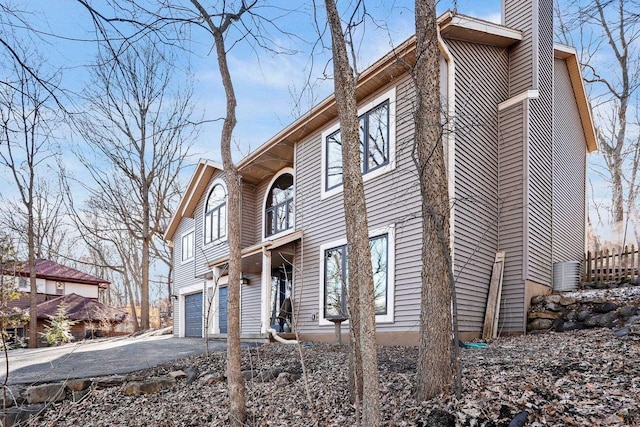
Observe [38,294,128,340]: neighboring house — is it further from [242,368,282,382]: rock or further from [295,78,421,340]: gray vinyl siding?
[242,368,282,382]: rock

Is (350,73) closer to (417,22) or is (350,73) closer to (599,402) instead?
(417,22)

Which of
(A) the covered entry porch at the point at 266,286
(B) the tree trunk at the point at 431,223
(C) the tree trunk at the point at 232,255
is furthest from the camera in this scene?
(A) the covered entry porch at the point at 266,286

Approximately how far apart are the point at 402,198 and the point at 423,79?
3659 mm

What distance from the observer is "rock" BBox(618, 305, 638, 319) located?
7451mm

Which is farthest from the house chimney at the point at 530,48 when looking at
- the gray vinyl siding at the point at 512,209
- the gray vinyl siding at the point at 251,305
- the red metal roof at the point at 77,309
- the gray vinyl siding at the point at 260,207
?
the red metal roof at the point at 77,309

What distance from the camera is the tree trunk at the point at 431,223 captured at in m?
4.33

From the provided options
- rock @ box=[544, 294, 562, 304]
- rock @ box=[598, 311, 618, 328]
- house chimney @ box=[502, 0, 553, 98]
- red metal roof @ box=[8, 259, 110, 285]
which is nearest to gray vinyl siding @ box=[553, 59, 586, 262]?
house chimney @ box=[502, 0, 553, 98]

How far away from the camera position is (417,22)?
193 inches

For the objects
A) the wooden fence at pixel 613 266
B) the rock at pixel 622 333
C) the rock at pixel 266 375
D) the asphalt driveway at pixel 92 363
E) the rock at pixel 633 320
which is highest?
the wooden fence at pixel 613 266

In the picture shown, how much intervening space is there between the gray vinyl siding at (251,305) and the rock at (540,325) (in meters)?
7.15

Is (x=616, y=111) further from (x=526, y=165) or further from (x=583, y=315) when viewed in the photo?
(x=583, y=315)

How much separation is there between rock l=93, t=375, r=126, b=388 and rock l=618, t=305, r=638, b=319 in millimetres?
8206

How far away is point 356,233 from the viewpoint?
4.11m

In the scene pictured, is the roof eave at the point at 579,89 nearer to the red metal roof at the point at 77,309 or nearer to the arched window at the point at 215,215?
the arched window at the point at 215,215
